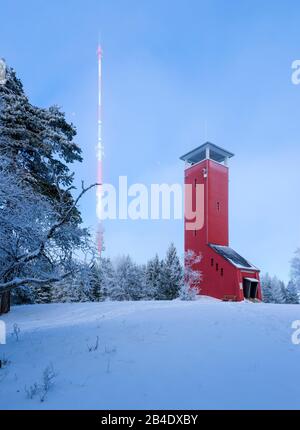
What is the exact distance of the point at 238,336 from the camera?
8.52 meters

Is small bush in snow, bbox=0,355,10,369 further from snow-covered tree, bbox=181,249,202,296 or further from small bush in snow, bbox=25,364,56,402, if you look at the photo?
snow-covered tree, bbox=181,249,202,296

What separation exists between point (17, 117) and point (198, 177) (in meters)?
22.8

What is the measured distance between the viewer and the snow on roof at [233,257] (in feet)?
104

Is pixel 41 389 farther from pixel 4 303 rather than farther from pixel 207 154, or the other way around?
pixel 207 154

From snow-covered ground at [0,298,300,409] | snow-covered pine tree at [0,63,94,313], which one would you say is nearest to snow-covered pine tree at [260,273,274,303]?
snow-covered pine tree at [0,63,94,313]

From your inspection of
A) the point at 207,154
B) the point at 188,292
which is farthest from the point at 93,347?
the point at 207,154

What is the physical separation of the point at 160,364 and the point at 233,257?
27.8 meters

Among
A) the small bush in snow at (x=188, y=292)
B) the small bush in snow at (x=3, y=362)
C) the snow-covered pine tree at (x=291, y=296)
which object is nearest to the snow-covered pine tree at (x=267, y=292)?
the snow-covered pine tree at (x=291, y=296)

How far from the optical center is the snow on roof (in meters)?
31.6

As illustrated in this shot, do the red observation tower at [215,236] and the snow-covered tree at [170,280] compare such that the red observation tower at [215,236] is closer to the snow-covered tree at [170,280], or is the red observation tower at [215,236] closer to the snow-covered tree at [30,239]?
the snow-covered tree at [170,280]

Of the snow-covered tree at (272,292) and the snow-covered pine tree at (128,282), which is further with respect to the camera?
the snow-covered tree at (272,292)

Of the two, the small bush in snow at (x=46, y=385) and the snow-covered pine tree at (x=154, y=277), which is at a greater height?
the small bush in snow at (x=46, y=385)

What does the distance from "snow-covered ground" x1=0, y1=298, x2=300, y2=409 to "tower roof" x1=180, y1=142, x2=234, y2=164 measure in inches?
1075

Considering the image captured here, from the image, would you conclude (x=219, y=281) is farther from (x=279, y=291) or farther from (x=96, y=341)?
(x=279, y=291)
